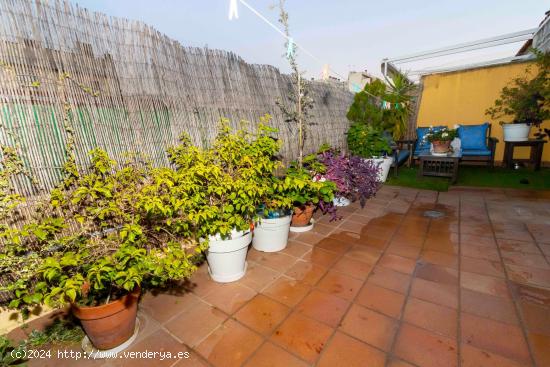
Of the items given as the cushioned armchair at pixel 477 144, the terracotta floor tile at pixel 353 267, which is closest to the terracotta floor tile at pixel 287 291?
the terracotta floor tile at pixel 353 267

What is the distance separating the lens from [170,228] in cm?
219

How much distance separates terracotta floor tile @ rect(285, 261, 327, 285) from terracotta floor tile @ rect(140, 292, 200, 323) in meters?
0.87

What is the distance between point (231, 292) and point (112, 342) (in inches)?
33.8

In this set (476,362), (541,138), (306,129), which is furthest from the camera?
(541,138)

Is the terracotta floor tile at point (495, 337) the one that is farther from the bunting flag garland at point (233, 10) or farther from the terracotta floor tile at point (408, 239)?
the bunting flag garland at point (233, 10)

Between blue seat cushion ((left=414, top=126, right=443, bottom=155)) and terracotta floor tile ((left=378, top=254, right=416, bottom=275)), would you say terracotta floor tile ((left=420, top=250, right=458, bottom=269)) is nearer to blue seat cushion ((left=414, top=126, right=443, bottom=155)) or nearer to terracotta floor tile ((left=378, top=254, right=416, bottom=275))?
terracotta floor tile ((left=378, top=254, right=416, bottom=275))

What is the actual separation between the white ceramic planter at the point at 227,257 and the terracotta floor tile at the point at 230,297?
95 millimetres

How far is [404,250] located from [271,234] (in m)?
1.45

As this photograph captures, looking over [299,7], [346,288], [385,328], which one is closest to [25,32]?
[299,7]

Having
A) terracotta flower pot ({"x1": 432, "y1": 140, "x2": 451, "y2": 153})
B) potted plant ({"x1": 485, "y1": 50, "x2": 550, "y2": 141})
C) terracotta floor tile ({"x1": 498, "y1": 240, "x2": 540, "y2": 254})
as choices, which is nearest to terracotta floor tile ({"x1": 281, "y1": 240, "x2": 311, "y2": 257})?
terracotta floor tile ({"x1": 498, "y1": 240, "x2": 540, "y2": 254})

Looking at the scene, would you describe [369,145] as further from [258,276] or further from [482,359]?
[482,359]

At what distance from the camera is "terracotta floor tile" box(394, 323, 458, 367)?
1.46 meters

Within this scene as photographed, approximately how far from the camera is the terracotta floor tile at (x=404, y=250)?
2.60 meters

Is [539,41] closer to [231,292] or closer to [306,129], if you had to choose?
[306,129]
